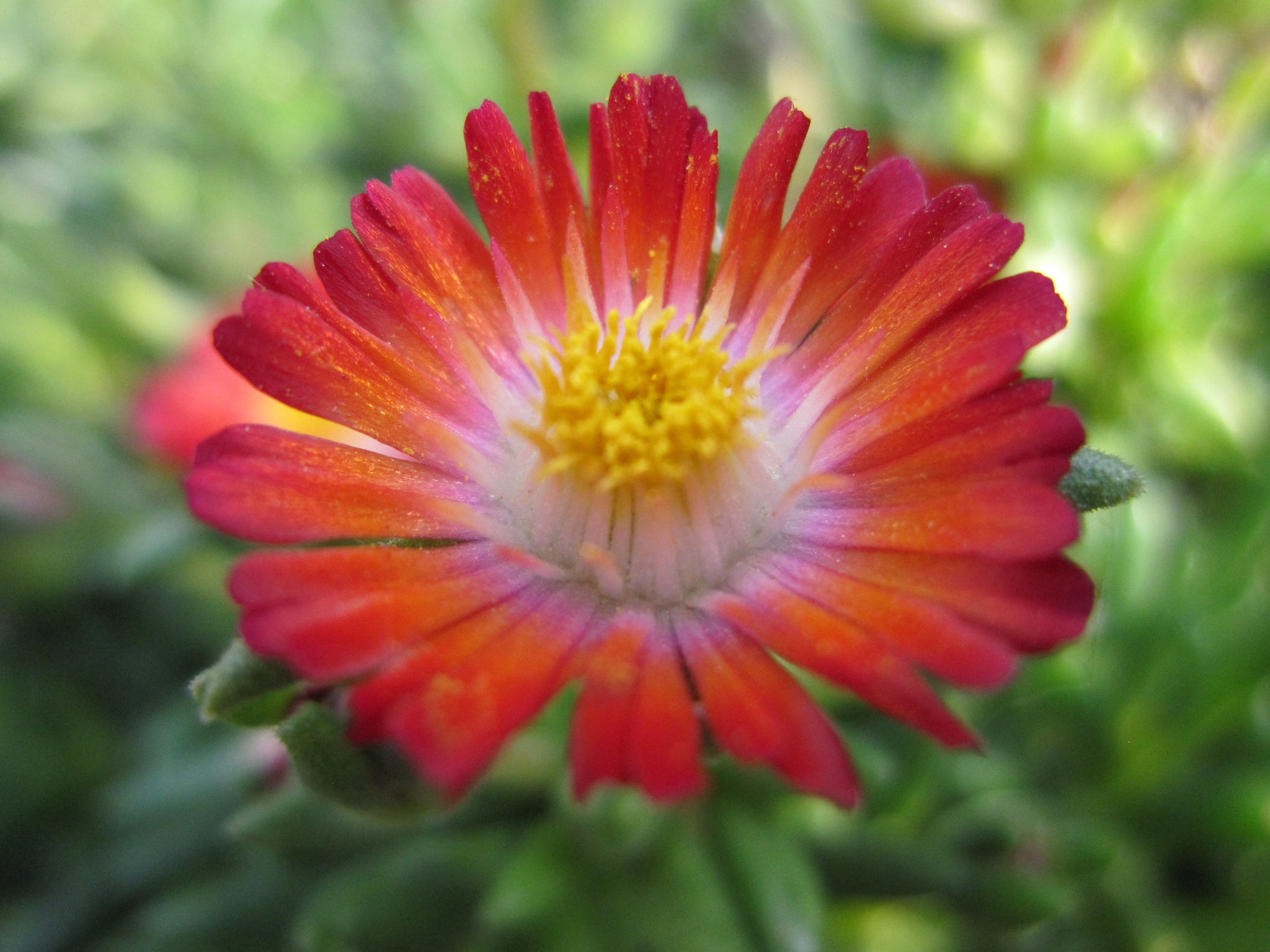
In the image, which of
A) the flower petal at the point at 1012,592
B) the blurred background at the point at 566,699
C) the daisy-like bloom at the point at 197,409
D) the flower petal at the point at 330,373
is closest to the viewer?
the flower petal at the point at 1012,592

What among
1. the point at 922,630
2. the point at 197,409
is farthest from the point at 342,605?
the point at 197,409

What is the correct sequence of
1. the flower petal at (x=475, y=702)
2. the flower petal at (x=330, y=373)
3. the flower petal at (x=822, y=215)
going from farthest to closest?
the flower petal at (x=822, y=215) < the flower petal at (x=330, y=373) < the flower petal at (x=475, y=702)

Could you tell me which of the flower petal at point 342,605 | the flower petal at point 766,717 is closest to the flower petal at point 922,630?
the flower petal at point 766,717

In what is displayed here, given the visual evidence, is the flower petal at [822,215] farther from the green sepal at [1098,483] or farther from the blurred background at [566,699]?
the blurred background at [566,699]

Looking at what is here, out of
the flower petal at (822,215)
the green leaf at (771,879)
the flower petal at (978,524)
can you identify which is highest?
the flower petal at (822,215)

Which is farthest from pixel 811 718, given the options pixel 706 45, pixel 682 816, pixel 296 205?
pixel 706 45

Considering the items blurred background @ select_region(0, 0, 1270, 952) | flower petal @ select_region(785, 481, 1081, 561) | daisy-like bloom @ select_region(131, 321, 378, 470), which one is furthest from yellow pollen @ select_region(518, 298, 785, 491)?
daisy-like bloom @ select_region(131, 321, 378, 470)
